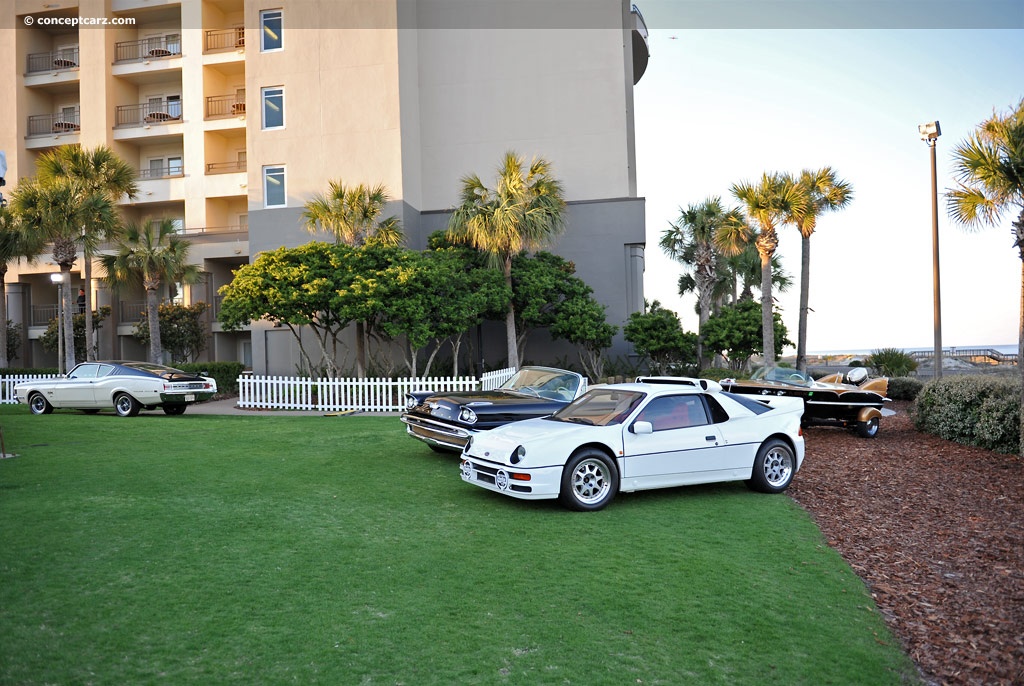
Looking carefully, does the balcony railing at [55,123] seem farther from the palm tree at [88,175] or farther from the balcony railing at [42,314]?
the palm tree at [88,175]

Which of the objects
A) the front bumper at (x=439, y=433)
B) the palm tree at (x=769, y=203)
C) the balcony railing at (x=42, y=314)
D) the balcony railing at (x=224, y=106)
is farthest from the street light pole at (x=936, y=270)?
the balcony railing at (x=42, y=314)

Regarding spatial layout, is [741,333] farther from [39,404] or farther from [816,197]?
[39,404]

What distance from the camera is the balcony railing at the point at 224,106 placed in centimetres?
3434

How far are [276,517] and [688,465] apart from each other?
15.1 feet

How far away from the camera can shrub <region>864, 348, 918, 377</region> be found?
92.3ft

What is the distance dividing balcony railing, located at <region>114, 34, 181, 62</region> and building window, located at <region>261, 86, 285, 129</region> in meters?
11.4

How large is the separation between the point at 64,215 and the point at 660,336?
2089 cm

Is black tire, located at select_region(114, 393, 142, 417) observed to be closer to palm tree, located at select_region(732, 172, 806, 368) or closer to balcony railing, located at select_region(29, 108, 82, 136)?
palm tree, located at select_region(732, 172, 806, 368)

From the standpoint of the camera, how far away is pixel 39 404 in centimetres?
1881

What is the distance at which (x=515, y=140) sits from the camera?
96.9ft

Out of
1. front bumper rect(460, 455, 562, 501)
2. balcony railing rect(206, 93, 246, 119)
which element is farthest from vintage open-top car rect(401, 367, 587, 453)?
balcony railing rect(206, 93, 246, 119)

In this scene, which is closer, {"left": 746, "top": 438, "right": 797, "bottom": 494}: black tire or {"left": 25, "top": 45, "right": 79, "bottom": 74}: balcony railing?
{"left": 746, "top": 438, "right": 797, "bottom": 494}: black tire

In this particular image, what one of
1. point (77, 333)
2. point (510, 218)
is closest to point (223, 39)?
point (77, 333)

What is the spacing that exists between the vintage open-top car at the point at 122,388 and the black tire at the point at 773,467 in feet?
46.0
